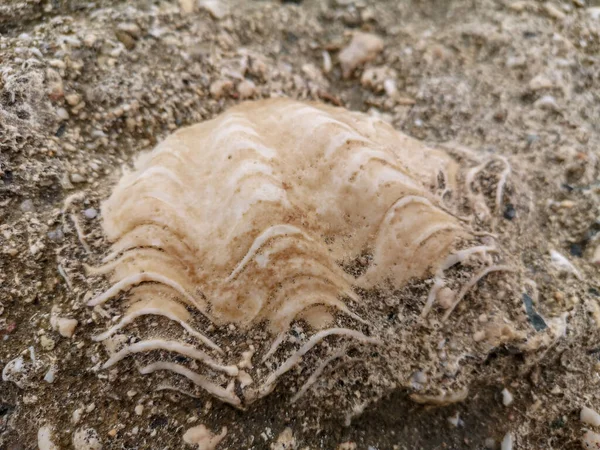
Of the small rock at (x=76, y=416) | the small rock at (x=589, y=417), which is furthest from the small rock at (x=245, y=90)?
the small rock at (x=589, y=417)

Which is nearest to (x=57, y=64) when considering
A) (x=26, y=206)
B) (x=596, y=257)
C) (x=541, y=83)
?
(x=26, y=206)

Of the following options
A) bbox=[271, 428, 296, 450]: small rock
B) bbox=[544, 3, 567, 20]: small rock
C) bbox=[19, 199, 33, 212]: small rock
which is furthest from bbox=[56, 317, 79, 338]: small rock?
bbox=[544, 3, 567, 20]: small rock

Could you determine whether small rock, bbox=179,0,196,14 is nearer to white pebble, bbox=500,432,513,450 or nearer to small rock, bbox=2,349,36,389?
small rock, bbox=2,349,36,389

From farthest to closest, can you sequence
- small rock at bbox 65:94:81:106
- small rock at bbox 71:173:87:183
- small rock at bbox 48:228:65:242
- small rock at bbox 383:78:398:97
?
small rock at bbox 383:78:398:97, small rock at bbox 65:94:81:106, small rock at bbox 71:173:87:183, small rock at bbox 48:228:65:242

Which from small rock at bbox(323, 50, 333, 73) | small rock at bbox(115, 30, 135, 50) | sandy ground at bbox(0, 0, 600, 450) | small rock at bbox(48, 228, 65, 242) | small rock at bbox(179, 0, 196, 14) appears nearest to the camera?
sandy ground at bbox(0, 0, 600, 450)

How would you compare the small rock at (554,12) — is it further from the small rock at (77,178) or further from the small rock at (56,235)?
the small rock at (56,235)

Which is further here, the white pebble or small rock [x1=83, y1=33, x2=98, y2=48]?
small rock [x1=83, y1=33, x2=98, y2=48]
